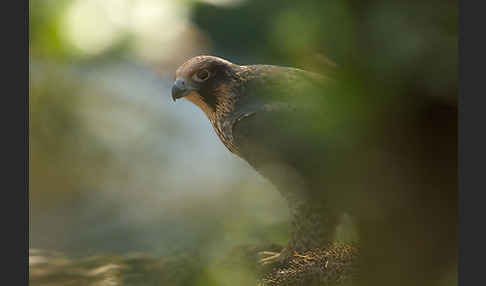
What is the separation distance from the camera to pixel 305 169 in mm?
1656

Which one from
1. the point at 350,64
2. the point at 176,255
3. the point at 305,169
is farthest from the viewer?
the point at 176,255

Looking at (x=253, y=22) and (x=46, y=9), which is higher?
(x=46, y=9)

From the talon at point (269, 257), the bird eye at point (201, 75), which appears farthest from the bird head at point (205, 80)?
the talon at point (269, 257)

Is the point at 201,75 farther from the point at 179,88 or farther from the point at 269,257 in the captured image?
the point at 269,257

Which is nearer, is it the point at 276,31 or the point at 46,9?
the point at 276,31

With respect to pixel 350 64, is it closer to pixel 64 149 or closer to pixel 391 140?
pixel 391 140

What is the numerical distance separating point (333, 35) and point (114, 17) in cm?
83

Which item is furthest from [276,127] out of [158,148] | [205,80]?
[158,148]

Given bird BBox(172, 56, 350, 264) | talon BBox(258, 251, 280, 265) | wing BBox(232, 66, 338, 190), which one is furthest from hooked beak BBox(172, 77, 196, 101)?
talon BBox(258, 251, 280, 265)

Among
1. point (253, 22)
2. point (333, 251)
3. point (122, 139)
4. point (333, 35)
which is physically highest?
point (253, 22)

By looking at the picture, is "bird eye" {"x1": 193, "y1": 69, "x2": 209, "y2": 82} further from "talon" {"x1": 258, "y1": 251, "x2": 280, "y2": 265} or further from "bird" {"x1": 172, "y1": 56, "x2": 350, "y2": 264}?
"talon" {"x1": 258, "y1": 251, "x2": 280, "y2": 265}

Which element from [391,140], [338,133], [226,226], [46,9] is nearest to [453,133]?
[391,140]

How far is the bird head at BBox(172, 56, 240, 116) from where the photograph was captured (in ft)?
5.95

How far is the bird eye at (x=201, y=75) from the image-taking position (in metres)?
1.84
